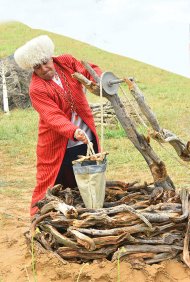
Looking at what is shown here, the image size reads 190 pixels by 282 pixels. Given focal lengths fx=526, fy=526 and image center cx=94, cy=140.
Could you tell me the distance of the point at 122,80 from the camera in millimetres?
3748

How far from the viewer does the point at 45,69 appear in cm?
398

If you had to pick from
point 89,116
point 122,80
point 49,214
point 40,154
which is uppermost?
point 122,80

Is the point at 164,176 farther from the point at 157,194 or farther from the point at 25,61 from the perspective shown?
the point at 25,61

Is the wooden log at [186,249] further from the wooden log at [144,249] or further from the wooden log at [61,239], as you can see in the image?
the wooden log at [61,239]

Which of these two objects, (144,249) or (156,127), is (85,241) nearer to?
(144,249)

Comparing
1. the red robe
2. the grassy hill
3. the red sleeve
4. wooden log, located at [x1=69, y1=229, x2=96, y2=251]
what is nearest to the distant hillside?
the grassy hill

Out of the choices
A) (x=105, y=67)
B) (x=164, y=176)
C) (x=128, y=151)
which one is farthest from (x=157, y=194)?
(x=105, y=67)

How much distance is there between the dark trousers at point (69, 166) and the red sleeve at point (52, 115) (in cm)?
30

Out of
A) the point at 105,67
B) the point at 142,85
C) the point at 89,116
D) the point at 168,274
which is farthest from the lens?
the point at 105,67

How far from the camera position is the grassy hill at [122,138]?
817cm

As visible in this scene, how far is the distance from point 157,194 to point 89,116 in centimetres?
83

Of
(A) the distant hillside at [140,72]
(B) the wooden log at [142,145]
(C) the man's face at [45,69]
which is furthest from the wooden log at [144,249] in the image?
(A) the distant hillside at [140,72]

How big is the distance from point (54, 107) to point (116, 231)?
3.60 feet

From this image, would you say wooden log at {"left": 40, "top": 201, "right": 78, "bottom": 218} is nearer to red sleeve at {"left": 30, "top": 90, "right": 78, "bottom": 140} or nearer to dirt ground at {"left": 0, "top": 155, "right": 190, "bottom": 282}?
dirt ground at {"left": 0, "top": 155, "right": 190, "bottom": 282}
